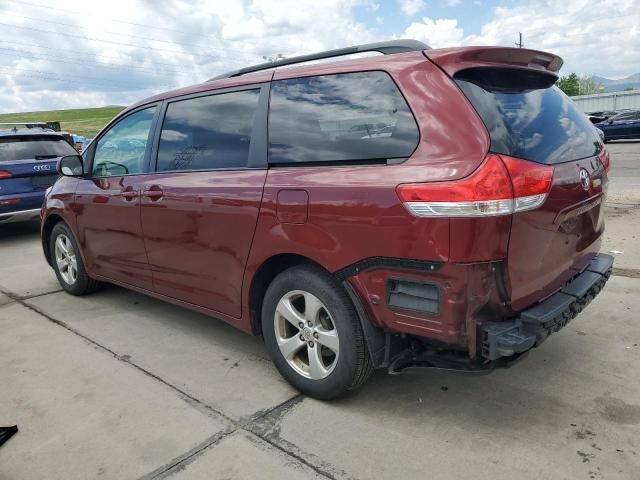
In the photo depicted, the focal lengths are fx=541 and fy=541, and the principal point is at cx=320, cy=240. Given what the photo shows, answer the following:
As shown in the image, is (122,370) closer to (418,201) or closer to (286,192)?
(286,192)

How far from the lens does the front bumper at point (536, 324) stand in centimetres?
237

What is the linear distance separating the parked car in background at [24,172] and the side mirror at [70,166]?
3.84m

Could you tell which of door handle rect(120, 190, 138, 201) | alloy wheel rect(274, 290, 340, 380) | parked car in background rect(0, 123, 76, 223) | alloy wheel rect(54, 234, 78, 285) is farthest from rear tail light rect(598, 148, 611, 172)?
parked car in background rect(0, 123, 76, 223)

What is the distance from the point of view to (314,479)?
2432mm

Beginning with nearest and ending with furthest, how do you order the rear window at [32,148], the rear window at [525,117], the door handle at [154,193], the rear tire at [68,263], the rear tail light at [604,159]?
the rear window at [525,117], the rear tail light at [604,159], the door handle at [154,193], the rear tire at [68,263], the rear window at [32,148]

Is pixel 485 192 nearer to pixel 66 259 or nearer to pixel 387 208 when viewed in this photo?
pixel 387 208

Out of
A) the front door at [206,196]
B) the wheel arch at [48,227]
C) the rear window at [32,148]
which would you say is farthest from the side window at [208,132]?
the rear window at [32,148]

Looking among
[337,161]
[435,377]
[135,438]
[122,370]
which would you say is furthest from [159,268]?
[435,377]

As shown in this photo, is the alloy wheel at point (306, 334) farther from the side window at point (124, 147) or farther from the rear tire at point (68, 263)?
the rear tire at point (68, 263)

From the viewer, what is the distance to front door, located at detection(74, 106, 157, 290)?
13.6 feet

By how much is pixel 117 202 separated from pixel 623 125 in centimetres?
2366

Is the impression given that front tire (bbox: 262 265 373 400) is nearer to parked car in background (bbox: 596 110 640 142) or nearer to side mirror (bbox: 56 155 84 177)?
side mirror (bbox: 56 155 84 177)

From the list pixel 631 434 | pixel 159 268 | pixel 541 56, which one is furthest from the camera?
pixel 159 268

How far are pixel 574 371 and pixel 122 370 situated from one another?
2.90 meters
